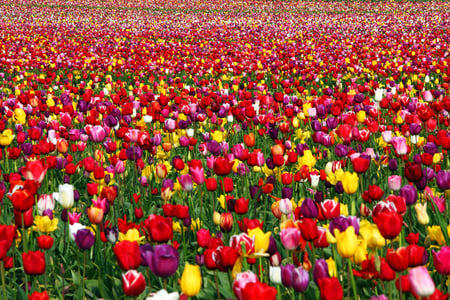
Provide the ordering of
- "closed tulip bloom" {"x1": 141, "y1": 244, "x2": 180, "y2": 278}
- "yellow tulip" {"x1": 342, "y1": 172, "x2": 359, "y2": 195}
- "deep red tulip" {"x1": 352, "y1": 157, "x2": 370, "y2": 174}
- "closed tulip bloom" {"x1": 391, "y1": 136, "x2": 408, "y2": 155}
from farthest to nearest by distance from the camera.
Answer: "closed tulip bloom" {"x1": 391, "y1": 136, "x2": 408, "y2": 155}, "deep red tulip" {"x1": 352, "y1": 157, "x2": 370, "y2": 174}, "yellow tulip" {"x1": 342, "y1": 172, "x2": 359, "y2": 195}, "closed tulip bloom" {"x1": 141, "y1": 244, "x2": 180, "y2": 278}

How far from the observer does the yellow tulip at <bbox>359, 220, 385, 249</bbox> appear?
81.1 inches

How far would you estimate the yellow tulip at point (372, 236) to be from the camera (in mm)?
2061

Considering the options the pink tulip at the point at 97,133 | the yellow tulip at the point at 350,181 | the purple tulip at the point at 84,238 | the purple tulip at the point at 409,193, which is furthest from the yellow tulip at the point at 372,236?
the pink tulip at the point at 97,133

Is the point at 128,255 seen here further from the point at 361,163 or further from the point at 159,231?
the point at 361,163

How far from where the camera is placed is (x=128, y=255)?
1.80 m

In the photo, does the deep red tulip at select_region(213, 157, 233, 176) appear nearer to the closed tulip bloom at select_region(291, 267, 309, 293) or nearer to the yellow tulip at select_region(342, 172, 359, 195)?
the yellow tulip at select_region(342, 172, 359, 195)

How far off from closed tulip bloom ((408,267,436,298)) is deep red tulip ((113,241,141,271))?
96cm

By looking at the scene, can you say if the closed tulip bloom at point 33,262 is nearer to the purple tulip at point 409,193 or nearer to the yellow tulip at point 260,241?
the yellow tulip at point 260,241

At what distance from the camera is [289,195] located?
9.34 feet

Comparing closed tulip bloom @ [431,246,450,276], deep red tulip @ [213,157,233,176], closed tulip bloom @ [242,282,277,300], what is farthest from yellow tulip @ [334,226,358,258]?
deep red tulip @ [213,157,233,176]

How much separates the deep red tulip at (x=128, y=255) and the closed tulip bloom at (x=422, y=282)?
0.96m

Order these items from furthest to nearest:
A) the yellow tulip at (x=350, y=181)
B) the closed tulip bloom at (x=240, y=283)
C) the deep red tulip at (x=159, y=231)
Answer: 1. the yellow tulip at (x=350, y=181)
2. the deep red tulip at (x=159, y=231)
3. the closed tulip bloom at (x=240, y=283)

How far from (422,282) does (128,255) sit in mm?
1021

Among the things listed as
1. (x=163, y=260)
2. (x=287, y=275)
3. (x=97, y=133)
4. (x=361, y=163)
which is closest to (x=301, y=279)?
(x=287, y=275)
